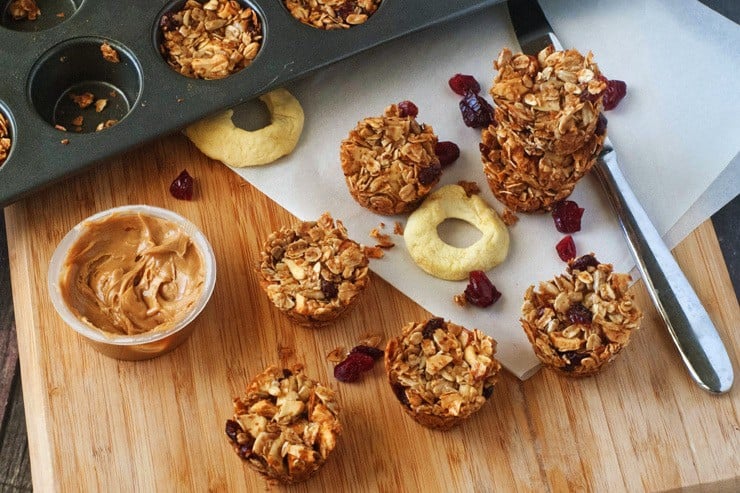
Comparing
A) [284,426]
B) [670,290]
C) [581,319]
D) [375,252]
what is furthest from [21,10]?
[670,290]

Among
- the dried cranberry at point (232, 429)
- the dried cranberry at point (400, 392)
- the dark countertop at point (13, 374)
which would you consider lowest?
the dark countertop at point (13, 374)

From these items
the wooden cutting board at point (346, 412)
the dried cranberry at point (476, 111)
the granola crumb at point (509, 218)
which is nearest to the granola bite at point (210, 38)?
the wooden cutting board at point (346, 412)

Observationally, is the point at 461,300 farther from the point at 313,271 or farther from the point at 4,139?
the point at 4,139

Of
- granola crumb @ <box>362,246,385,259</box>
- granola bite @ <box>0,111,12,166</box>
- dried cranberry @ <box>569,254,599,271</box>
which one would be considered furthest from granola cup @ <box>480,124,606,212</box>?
granola bite @ <box>0,111,12,166</box>

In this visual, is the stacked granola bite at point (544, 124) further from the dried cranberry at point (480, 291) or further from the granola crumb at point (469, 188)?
the dried cranberry at point (480, 291)

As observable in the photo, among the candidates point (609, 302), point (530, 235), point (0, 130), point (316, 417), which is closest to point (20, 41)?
point (0, 130)

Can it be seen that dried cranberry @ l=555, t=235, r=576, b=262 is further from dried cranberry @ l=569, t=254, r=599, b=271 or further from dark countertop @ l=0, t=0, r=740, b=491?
dark countertop @ l=0, t=0, r=740, b=491
